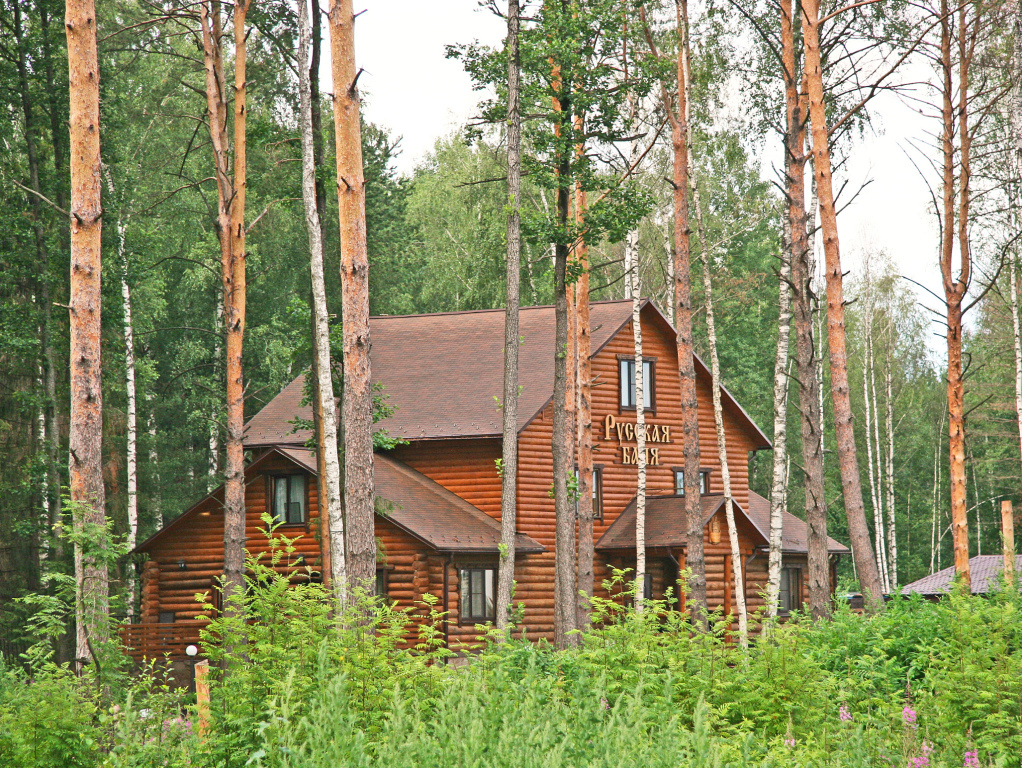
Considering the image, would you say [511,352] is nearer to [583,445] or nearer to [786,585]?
[583,445]

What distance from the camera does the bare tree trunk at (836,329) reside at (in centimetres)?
1544

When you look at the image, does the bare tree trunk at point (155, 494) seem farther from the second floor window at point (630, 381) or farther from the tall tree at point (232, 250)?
the second floor window at point (630, 381)

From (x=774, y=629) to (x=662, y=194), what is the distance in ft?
94.0

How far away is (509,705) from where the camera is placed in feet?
23.5

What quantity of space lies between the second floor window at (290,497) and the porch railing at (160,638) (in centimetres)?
319

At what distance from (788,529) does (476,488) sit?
33.4ft

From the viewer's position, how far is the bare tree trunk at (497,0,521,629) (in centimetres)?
1747

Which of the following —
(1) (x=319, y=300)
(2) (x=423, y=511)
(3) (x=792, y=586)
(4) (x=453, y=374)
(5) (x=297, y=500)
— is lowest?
(3) (x=792, y=586)

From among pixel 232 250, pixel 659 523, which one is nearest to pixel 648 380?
pixel 659 523

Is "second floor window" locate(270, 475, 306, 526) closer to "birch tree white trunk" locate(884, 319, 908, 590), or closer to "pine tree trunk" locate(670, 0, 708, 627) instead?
"pine tree trunk" locate(670, 0, 708, 627)

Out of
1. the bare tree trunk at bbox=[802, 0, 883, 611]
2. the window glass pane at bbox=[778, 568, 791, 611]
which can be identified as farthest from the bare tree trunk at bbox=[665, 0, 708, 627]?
the window glass pane at bbox=[778, 568, 791, 611]

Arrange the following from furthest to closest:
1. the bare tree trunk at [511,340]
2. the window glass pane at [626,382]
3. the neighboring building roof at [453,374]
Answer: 1. the window glass pane at [626,382]
2. the neighboring building roof at [453,374]
3. the bare tree trunk at [511,340]

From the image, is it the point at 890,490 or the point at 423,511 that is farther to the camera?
the point at 890,490

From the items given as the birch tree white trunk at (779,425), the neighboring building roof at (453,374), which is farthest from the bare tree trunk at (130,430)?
the birch tree white trunk at (779,425)
